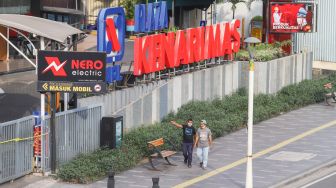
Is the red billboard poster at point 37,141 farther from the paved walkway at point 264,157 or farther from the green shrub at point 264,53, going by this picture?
the green shrub at point 264,53

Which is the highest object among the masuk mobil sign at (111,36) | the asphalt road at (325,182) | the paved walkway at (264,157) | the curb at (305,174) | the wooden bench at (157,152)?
the masuk mobil sign at (111,36)

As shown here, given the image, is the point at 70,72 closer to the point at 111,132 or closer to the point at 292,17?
the point at 111,132

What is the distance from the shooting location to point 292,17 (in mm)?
44688

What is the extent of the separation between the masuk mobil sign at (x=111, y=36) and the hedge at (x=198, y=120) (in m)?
2.38

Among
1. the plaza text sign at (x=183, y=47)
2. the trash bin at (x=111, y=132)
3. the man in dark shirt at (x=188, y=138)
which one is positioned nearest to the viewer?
the man in dark shirt at (x=188, y=138)

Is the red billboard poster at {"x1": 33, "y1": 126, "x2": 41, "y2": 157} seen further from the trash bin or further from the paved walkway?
the trash bin

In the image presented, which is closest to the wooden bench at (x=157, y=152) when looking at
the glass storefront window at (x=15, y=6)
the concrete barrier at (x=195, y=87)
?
the concrete barrier at (x=195, y=87)

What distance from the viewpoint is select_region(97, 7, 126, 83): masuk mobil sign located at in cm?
3031

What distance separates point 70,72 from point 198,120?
319 inches

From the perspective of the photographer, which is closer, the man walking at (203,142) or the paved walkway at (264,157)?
the paved walkway at (264,157)

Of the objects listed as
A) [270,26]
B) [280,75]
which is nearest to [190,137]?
[280,75]

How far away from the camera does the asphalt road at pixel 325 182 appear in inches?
1006

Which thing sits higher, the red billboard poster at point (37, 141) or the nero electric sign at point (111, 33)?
the nero electric sign at point (111, 33)

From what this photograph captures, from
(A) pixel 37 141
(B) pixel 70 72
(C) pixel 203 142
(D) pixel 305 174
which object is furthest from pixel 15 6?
(D) pixel 305 174
